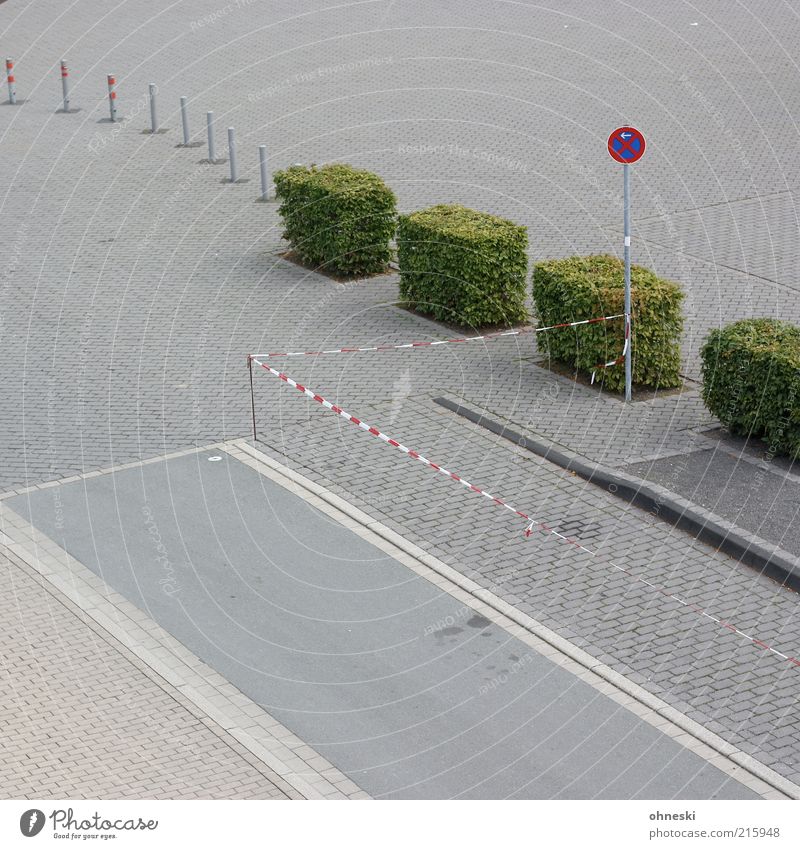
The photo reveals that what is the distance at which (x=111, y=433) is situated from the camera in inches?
606

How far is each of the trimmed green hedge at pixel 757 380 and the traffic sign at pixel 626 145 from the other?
2.16 meters

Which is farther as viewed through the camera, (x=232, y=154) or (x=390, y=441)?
(x=232, y=154)

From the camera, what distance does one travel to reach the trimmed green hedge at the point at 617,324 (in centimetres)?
1584

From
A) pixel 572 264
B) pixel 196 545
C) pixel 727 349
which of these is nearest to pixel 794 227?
pixel 572 264

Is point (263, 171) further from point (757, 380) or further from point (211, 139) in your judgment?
point (757, 380)

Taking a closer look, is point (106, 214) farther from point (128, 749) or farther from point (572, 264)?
point (128, 749)

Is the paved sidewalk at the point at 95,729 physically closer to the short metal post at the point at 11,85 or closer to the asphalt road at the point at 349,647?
the asphalt road at the point at 349,647

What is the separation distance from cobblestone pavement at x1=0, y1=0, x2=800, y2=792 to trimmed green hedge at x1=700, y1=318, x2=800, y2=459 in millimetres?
589

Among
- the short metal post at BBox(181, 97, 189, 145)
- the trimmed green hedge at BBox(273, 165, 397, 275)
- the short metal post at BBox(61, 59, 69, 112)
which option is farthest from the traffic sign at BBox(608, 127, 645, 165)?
the short metal post at BBox(61, 59, 69, 112)

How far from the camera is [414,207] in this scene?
74.0 feet

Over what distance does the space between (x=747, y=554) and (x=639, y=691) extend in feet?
7.52

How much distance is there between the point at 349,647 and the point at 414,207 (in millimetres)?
12169

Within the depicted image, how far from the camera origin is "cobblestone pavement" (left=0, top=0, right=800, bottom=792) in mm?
12594

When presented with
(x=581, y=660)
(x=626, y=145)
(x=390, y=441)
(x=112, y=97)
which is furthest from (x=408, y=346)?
(x=112, y=97)
